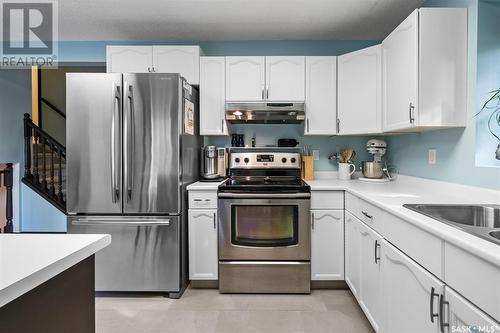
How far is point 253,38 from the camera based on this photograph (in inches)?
130

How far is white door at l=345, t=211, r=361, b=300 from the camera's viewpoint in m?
2.26

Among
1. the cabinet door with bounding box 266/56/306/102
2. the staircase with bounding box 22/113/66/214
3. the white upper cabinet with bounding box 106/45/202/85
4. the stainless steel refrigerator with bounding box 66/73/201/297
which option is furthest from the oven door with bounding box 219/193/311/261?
the staircase with bounding box 22/113/66/214

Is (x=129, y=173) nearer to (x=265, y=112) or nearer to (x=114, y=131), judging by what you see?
(x=114, y=131)

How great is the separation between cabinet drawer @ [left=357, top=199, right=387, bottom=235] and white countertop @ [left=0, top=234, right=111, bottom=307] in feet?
4.80

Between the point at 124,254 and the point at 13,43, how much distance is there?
112 inches

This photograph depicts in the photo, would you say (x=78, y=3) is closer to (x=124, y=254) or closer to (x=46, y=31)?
(x=46, y=31)

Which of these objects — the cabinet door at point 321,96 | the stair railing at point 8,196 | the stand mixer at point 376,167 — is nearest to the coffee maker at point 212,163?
the cabinet door at point 321,96

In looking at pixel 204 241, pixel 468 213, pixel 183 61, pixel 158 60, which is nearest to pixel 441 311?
pixel 468 213

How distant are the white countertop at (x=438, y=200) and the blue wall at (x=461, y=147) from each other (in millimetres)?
59

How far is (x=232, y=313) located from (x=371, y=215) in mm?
1279

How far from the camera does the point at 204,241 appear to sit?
264cm

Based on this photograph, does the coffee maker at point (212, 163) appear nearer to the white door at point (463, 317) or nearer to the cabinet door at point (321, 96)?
the cabinet door at point (321, 96)

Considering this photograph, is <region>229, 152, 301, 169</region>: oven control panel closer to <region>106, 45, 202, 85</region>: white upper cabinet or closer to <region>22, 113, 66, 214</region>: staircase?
<region>106, 45, 202, 85</region>: white upper cabinet

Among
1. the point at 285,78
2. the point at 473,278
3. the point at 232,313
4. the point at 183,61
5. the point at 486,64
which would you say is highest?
the point at 183,61
